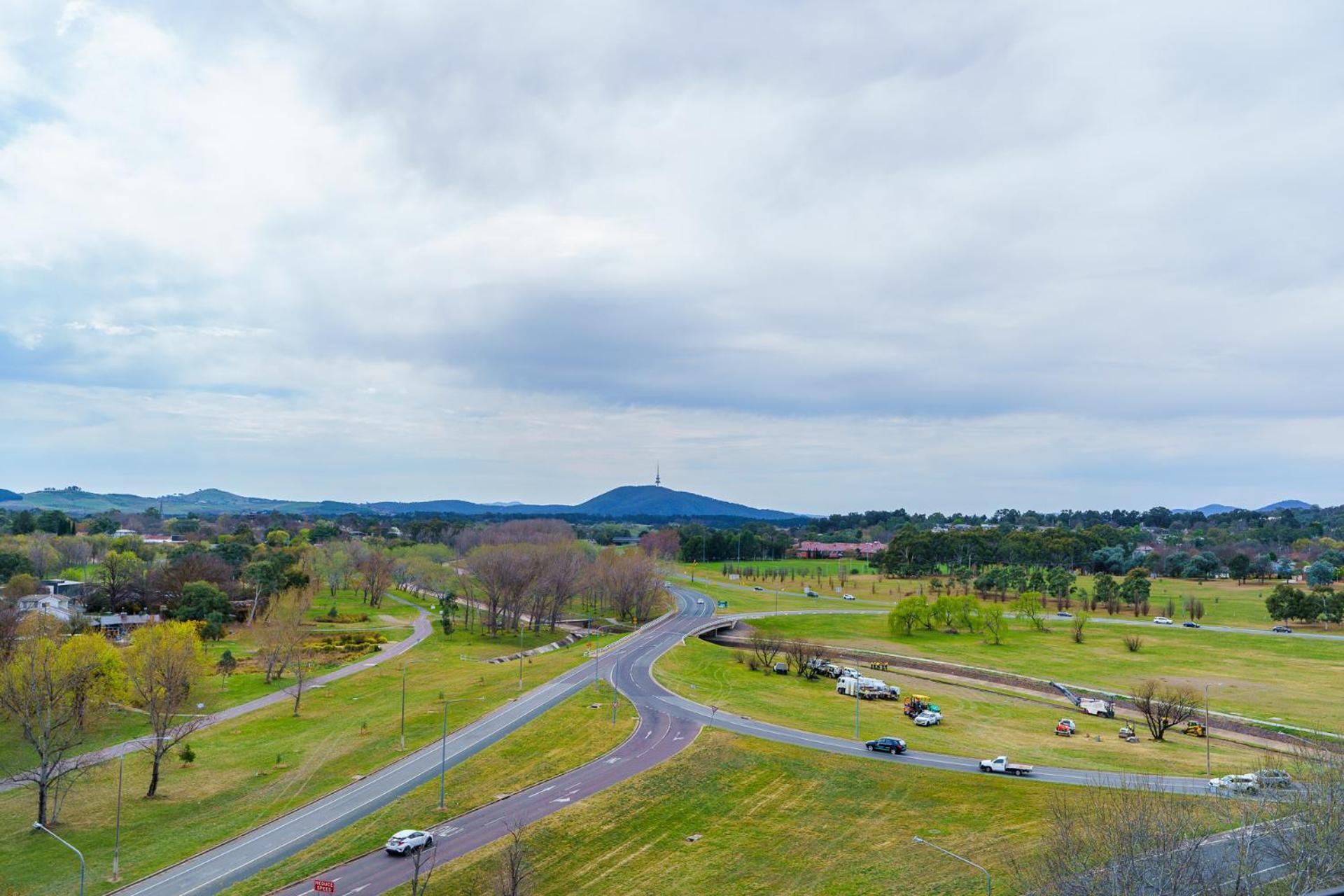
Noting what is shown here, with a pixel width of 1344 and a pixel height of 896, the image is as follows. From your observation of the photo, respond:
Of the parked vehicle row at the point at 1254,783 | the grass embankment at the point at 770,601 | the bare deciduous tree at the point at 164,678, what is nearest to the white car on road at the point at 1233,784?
the parked vehicle row at the point at 1254,783

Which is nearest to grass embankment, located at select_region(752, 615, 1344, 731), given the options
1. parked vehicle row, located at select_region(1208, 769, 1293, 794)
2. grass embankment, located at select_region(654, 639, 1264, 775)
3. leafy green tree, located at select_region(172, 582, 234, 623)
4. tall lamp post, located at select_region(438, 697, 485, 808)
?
grass embankment, located at select_region(654, 639, 1264, 775)

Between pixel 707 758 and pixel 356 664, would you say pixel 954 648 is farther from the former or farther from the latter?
pixel 356 664

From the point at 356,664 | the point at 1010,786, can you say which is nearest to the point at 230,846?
the point at 1010,786

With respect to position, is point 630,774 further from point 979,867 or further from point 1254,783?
point 1254,783

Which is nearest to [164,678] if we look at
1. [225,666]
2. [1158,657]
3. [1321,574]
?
[225,666]

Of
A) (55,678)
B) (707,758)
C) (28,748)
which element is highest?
(55,678)

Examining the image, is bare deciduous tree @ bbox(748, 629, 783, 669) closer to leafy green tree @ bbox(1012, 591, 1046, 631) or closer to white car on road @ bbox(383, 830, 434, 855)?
leafy green tree @ bbox(1012, 591, 1046, 631)
